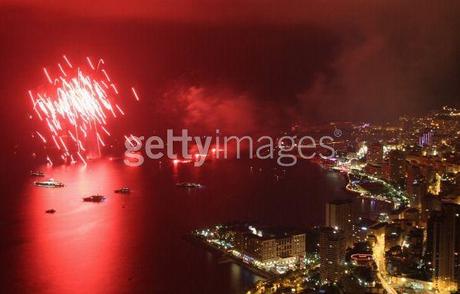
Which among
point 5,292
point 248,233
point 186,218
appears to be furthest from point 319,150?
point 5,292

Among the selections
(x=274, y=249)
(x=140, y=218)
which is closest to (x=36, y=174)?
(x=140, y=218)

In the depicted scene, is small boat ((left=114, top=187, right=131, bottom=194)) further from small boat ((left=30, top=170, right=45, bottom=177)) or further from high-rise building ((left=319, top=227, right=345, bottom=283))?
high-rise building ((left=319, top=227, right=345, bottom=283))

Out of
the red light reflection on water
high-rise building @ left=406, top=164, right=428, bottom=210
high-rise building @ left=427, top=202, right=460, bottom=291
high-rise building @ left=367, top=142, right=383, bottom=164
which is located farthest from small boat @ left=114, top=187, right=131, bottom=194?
high-rise building @ left=367, top=142, right=383, bottom=164

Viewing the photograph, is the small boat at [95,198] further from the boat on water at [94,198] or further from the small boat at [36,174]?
the small boat at [36,174]

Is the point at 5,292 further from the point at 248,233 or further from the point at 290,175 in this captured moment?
the point at 290,175

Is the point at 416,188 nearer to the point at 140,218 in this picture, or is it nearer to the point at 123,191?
the point at 140,218

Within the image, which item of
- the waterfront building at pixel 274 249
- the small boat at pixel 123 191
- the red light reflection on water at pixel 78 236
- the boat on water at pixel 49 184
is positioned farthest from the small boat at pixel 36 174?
the waterfront building at pixel 274 249
